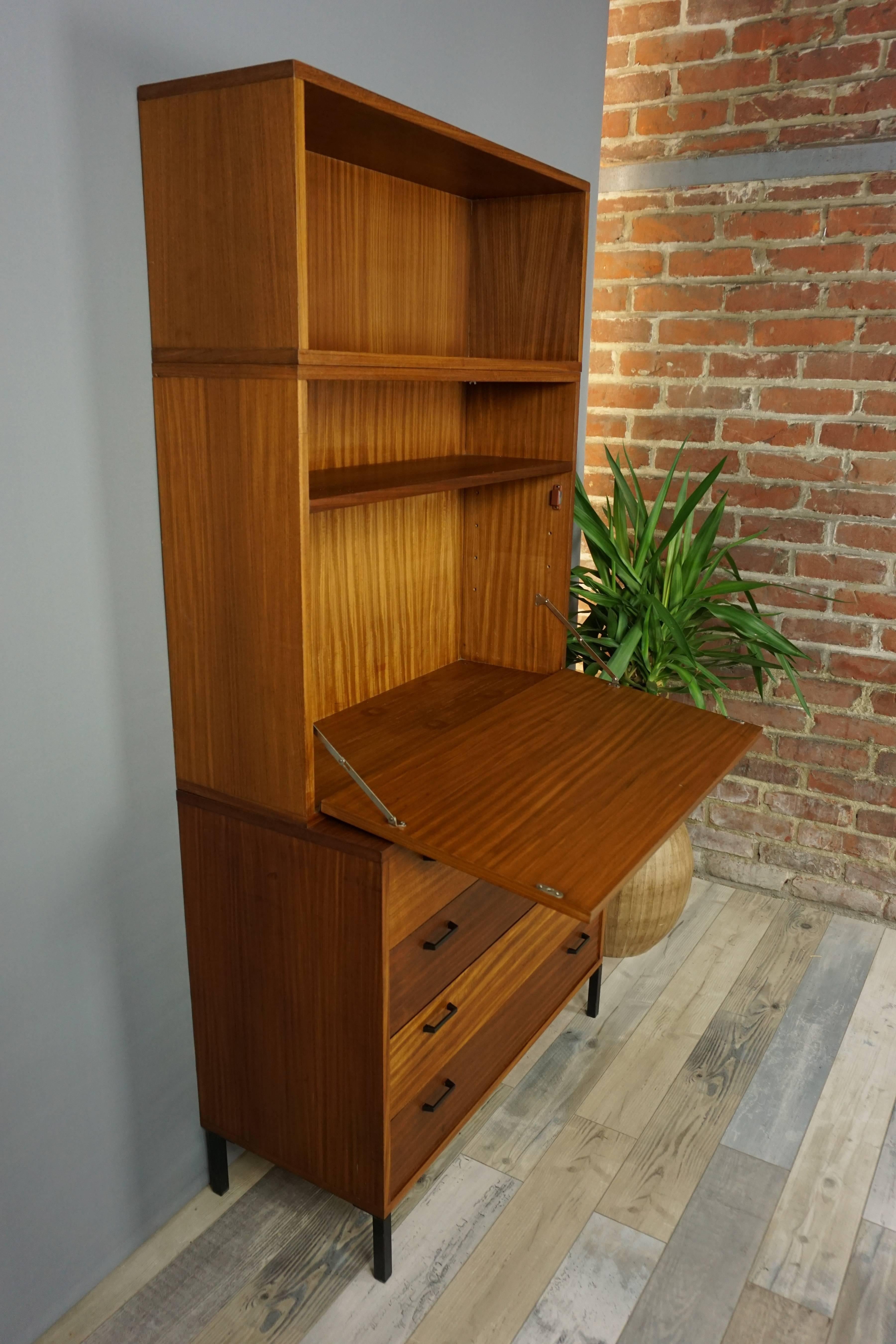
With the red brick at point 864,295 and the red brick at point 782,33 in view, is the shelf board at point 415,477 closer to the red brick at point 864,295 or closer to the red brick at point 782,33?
the red brick at point 864,295

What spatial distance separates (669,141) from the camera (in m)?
3.02

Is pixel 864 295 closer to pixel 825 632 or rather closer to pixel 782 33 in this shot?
pixel 782 33

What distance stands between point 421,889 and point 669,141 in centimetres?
240

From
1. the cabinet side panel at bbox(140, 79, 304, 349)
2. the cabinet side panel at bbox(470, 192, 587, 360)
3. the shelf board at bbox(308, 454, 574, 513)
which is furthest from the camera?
the cabinet side panel at bbox(470, 192, 587, 360)

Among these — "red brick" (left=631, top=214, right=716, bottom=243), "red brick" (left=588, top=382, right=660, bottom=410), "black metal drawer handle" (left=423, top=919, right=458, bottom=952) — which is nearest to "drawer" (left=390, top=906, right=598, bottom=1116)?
"black metal drawer handle" (left=423, top=919, right=458, bottom=952)

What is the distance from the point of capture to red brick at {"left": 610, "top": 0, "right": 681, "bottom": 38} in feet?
9.66

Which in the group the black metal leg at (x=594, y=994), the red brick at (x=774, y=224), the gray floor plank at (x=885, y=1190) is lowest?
the gray floor plank at (x=885, y=1190)

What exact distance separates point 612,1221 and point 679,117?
2.87 metres

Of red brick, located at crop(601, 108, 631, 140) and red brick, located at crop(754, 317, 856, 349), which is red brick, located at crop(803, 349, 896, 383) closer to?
red brick, located at crop(754, 317, 856, 349)

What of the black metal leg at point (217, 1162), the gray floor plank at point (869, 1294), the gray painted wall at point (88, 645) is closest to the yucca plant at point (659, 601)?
A: the gray painted wall at point (88, 645)

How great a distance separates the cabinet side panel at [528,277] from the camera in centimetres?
215

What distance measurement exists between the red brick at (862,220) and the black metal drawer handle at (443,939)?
215 cm

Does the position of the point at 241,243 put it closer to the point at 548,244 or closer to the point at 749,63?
the point at 548,244

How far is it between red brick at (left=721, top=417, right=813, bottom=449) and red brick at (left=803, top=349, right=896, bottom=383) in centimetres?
14
